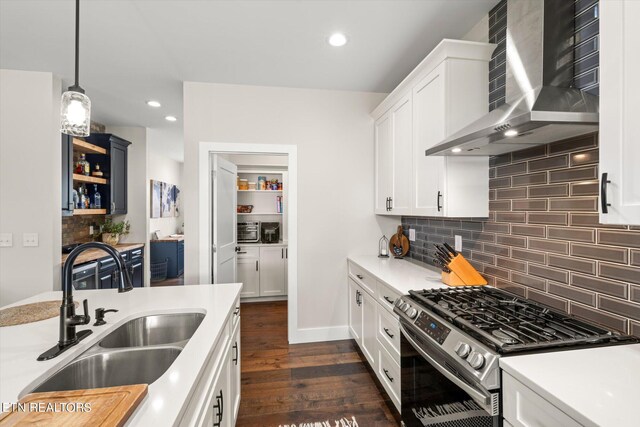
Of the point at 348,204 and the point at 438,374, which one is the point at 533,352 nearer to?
the point at 438,374

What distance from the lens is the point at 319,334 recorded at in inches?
122

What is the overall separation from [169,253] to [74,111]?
15.9 feet

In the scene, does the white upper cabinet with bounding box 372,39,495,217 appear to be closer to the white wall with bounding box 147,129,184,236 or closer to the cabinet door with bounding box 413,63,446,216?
the cabinet door with bounding box 413,63,446,216

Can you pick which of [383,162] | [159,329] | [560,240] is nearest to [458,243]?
[560,240]

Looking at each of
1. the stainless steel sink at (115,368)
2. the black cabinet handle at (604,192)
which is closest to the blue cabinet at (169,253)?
the stainless steel sink at (115,368)

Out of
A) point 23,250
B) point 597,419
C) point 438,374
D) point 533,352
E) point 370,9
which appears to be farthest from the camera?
point 23,250

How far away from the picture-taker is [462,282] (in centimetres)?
188

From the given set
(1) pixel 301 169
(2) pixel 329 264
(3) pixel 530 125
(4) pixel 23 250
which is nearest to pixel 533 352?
(3) pixel 530 125

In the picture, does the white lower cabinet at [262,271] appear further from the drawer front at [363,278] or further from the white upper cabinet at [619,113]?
the white upper cabinet at [619,113]

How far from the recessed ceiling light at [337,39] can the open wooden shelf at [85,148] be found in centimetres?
321

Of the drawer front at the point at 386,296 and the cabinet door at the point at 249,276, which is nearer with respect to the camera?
the drawer front at the point at 386,296

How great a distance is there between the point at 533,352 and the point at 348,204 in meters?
2.25

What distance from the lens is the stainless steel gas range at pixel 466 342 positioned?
3.39ft

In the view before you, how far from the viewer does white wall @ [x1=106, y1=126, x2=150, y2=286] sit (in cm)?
443
